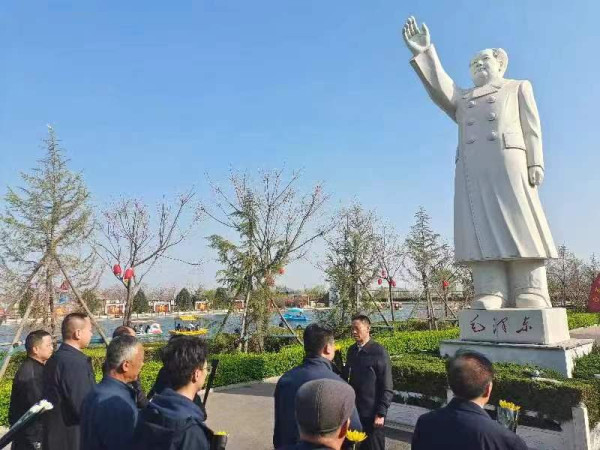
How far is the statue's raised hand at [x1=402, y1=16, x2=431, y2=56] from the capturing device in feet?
23.1

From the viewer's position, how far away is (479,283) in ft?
21.0

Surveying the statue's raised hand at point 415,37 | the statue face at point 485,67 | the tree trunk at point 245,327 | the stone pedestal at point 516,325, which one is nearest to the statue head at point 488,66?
the statue face at point 485,67

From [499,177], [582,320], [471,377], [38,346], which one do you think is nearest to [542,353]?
[499,177]

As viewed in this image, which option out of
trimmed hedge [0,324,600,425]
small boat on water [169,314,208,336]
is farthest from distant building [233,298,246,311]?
trimmed hedge [0,324,600,425]

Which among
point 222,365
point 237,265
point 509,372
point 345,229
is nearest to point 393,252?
point 345,229

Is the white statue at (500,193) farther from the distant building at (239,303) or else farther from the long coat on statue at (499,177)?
the distant building at (239,303)

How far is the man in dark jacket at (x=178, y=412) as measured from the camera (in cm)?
178

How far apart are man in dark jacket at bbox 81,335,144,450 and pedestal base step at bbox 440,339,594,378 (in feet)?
12.8

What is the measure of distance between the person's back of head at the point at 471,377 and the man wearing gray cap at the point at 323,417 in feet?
2.43

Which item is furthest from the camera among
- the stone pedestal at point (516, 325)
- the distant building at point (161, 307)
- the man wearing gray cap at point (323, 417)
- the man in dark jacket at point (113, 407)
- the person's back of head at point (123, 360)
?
the distant building at point (161, 307)

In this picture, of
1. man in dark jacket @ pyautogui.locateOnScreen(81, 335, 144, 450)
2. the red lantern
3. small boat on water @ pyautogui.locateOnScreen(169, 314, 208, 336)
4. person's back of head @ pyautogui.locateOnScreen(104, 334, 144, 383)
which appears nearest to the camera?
man in dark jacket @ pyautogui.locateOnScreen(81, 335, 144, 450)

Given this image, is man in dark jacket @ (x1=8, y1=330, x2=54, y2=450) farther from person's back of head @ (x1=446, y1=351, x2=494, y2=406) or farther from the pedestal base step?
the pedestal base step

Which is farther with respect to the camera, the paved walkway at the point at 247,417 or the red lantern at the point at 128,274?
the red lantern at the point at 128,274

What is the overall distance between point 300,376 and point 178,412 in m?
1.04
